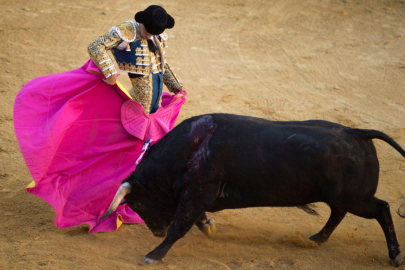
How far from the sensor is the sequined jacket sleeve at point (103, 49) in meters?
4.40

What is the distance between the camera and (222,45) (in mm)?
9766

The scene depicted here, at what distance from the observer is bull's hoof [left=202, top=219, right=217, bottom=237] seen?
15.0ft

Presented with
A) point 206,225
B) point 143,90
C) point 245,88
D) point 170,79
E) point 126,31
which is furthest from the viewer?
point 245,88

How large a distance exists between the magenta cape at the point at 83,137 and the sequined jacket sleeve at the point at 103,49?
265 millimetres

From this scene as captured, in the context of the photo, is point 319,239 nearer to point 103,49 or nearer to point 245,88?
point 103,49

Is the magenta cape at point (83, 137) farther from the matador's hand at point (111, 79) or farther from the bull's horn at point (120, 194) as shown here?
the bull's horn at point (120, 194)

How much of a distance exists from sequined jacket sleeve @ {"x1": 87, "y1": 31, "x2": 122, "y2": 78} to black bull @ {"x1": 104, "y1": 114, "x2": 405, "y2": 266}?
2.76 feet

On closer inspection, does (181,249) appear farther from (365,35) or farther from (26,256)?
(365,35)

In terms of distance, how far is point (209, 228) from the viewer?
181 inches

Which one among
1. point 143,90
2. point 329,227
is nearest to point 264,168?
point 329,227

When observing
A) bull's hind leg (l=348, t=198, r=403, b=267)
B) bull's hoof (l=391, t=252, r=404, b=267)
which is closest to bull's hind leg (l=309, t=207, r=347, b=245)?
bull's hind leg (l=348, t=198, r=403, b=267)

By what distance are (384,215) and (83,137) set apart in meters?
2.66

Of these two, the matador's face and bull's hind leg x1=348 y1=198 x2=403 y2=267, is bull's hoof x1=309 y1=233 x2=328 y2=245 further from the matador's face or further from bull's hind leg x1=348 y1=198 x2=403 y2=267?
the matador's face

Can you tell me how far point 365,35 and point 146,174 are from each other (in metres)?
7.19
